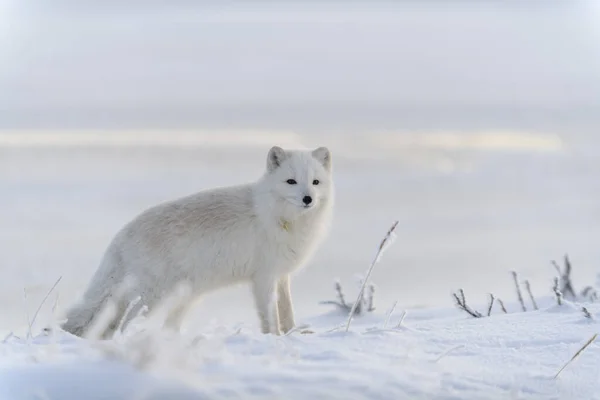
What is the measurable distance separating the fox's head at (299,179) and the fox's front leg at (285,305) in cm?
36

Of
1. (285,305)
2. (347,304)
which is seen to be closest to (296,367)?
(285,305)

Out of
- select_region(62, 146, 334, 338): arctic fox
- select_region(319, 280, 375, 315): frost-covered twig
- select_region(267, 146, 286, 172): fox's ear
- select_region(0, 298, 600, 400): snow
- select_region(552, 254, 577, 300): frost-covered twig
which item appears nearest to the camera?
select_region(0, 298, 600, 400): snow

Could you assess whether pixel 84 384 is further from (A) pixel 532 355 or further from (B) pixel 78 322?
(B) pixel 78 322

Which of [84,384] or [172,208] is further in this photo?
[172,208]

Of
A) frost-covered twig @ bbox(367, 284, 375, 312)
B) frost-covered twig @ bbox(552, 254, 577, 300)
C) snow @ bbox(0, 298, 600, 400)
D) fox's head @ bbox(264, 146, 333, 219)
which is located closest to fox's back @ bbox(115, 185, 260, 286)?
fox's head @ bbox(264, 146, 333, 219)

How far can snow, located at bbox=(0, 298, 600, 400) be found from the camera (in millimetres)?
Answer: 1620

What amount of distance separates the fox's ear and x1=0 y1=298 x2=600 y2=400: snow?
1.60 m

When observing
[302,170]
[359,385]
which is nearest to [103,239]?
[302,170]

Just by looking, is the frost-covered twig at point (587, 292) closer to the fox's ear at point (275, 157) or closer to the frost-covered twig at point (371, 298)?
the frost-covered twig at point (371, 298)

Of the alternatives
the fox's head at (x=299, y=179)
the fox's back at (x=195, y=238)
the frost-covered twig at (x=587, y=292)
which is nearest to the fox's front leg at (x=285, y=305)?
the fox's back at (x=195, y=238)

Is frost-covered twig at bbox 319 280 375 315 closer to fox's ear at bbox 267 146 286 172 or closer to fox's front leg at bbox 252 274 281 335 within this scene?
fox's front leg at bbox 252 274 281 335

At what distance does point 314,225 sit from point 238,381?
210 cm

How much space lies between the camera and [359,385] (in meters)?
1.66

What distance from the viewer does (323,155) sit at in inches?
145
